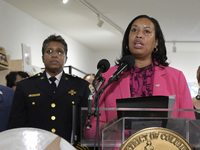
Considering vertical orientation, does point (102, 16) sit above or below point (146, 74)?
above

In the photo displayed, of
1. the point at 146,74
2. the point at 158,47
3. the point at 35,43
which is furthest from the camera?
the point at 35,43

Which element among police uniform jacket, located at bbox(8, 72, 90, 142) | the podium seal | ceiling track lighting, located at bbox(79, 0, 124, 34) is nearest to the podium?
the podium seal

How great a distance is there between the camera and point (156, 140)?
100cm

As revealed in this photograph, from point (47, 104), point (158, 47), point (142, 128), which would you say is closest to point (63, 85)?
point (47, 104)

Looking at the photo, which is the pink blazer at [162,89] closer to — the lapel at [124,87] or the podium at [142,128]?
the lapel at [124,87]

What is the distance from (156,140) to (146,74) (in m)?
0.77

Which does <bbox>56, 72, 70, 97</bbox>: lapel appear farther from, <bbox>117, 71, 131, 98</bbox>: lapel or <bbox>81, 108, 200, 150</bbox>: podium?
<bbox>81, 108, 200, 150</bbox>: podium

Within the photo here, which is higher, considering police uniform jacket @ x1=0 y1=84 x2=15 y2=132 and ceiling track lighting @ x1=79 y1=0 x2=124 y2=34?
ceiling track lighting @ x1=79 y1=0 x2=124 y2=34

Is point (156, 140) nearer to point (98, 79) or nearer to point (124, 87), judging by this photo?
point (98, 79)

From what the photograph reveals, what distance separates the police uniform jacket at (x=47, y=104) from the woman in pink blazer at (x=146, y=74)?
539 millimetres

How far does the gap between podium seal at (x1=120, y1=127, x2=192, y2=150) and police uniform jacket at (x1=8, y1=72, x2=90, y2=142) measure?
1199 mm

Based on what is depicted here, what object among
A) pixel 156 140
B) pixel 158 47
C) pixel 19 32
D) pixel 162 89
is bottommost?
pixel 156 140

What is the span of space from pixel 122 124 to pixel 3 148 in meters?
0.41

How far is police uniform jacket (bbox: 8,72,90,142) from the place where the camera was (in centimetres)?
219
